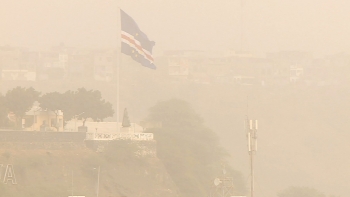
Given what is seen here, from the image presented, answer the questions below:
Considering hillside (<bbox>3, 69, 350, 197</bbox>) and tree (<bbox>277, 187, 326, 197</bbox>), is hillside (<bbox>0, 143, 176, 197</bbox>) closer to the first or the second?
tree (<bbox>277, 187, 326, 197</bbox>)

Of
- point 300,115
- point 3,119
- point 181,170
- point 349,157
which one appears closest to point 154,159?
point 181,170

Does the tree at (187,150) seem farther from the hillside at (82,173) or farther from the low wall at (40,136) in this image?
the low wall at (40,136)

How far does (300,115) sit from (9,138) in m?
111

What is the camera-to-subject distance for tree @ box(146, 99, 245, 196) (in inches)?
2466

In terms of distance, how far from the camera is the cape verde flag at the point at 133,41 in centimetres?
5822

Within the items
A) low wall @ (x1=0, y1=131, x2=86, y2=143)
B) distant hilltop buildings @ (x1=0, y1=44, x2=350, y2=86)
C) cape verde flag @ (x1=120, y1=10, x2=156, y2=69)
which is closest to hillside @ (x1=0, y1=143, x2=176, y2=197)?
low wall @ (x1=0, y1=131, x2=86, y2=143)

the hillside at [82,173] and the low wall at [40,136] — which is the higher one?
the low wall at [40,136]

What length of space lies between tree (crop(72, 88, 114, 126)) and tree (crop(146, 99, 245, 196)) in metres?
3.88

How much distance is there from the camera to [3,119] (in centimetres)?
5812

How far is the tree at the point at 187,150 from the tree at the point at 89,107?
3878mm

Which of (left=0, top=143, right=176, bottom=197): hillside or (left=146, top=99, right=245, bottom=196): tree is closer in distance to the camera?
(left=0, top=143, right=176, bottom=197): hillside

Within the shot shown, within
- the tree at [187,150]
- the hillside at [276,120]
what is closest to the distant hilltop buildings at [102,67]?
the hillside at [276,120]

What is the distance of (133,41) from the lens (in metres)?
58.3

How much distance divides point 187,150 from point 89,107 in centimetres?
989
